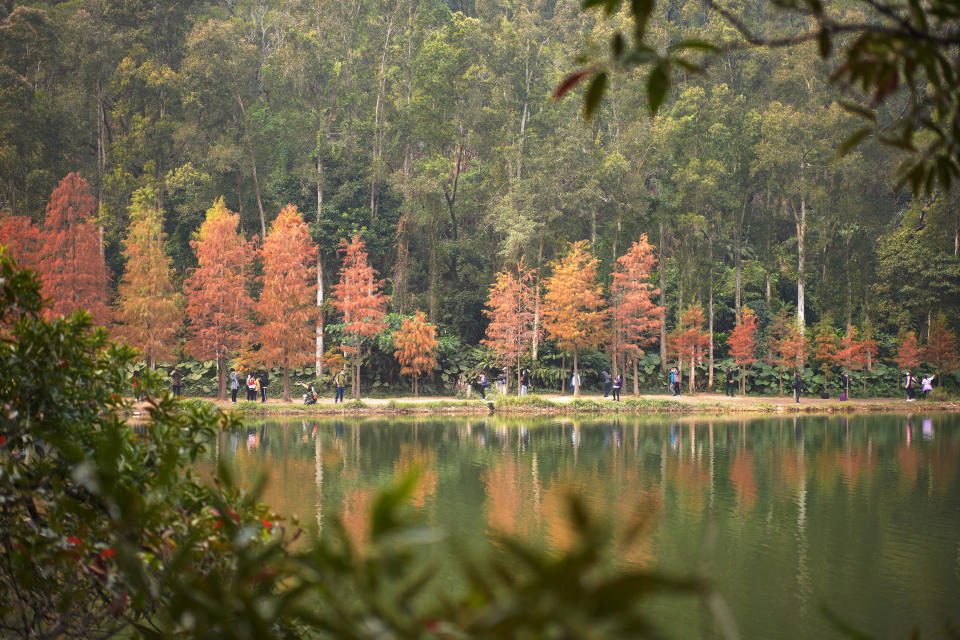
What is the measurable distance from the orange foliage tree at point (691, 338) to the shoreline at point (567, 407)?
156 inches

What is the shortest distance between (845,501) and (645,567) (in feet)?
22.2

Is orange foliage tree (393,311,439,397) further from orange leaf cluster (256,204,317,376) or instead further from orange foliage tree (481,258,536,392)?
orange leaf cluster (256,204,317,376)

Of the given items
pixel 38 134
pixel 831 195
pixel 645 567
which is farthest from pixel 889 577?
pixel 38 134

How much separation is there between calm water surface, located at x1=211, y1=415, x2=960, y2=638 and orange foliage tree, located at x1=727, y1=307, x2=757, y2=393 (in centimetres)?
1050

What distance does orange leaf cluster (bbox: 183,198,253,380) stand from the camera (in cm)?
3588

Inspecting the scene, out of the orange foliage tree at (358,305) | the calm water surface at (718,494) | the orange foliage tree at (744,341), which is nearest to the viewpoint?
the calm water surface at (718,494)

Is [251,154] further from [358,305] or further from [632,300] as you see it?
[632,300]

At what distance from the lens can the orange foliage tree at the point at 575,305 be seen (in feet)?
123

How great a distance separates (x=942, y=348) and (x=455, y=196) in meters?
24.6

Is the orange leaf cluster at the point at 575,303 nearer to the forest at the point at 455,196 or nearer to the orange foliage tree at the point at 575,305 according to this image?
the orange foliage tree at the point at 575,305

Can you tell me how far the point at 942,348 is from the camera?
39.2 meters

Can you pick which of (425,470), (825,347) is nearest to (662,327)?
(825,347)

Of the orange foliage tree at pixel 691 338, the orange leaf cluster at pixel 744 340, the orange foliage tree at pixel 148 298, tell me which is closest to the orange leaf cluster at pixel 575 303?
the orange foliage tree at pixel 691 338

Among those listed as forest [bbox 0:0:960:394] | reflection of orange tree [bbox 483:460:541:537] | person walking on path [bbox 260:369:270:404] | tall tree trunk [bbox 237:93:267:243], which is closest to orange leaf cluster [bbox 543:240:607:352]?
forest [bbox 0:0:960:394]
